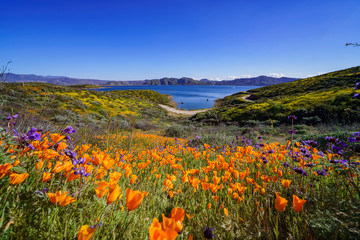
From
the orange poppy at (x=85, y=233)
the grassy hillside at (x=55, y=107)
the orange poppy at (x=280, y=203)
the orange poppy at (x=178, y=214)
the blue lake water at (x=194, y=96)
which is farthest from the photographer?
the blue lake water at (x=194, y=96)

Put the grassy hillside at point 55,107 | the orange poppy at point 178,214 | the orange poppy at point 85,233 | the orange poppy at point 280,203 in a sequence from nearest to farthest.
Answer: the orange poppy at point 85,233
the orange poppy at point 178,214
the orange poppy at point 280,203
the grassy hillside at point 55,107

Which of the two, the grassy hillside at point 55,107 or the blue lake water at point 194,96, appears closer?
the grassy hillside at point 55,107

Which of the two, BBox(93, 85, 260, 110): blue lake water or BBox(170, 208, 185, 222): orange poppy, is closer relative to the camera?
BBox(170, 208, 185, 222): orange poppy

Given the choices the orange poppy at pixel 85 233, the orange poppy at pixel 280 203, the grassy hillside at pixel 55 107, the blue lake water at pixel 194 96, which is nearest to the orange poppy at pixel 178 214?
the orange poppy at pixel 85 233

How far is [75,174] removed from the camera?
1276 millimetres

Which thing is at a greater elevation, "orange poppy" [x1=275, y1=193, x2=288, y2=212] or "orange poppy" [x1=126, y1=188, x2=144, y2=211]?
"orange poppy" [x1=126, y1=188, x2=144, y2=211]

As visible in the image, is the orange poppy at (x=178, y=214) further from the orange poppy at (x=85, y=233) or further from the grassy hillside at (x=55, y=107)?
the grassy hillside at (x=55, y=107)

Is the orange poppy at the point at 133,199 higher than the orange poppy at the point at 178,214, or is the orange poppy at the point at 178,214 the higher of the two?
the orange poppy at the point at 133,199

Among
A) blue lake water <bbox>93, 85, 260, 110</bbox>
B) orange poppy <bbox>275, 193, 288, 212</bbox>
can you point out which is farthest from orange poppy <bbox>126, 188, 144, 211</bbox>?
blue lake water <bbox>93, 85, 260, 110</bbox>

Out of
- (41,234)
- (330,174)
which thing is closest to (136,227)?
(41,234)

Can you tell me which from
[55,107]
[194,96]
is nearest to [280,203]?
[55,107]

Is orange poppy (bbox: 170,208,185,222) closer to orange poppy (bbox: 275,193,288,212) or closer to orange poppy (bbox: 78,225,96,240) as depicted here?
orange poppy (bbox: 78,225,96,240)

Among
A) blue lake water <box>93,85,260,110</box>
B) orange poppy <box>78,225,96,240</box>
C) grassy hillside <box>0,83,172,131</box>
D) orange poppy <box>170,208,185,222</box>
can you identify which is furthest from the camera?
blue lake water <box>93,85,260,110</box>

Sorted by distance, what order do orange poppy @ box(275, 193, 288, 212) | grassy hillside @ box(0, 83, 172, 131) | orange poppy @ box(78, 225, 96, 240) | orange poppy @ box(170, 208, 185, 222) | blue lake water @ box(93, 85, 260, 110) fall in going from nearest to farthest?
orange poppy @ box(78, 225, 96, 240), orange poppy @ box(170, 208, 185, 222), orange poppy @ box(275, 193, 288, 212), grassy hillside @ box(0, 83, 172, 131), blue lake water @ box(93, 85, 260, 110)
